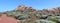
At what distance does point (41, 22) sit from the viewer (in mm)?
13328

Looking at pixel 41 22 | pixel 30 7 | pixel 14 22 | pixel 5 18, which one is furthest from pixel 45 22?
pixel 30 7

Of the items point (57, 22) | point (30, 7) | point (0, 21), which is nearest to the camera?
point (0, 21)

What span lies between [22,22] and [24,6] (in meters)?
19.8

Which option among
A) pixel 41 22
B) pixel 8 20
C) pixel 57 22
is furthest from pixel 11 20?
pixel 57 22

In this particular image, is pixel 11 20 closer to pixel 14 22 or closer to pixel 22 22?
pixel 14 22

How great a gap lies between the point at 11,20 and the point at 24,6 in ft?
69.3

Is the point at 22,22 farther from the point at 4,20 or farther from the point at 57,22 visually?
the point at 57,22

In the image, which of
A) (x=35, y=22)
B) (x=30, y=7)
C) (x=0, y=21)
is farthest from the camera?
(x=30, y=7)

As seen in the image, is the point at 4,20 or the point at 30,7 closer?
the point at 4,20

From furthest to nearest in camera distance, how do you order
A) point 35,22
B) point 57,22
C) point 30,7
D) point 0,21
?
point 30,7 < point 57,22 < point 35,22 < point 0,21

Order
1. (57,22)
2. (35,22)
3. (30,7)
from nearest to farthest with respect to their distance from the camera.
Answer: (35,22), (57,22), (30,7)

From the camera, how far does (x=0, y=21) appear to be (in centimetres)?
1270

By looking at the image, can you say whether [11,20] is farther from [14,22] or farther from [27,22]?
[27,22]

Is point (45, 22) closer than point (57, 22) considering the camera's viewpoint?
Yes
